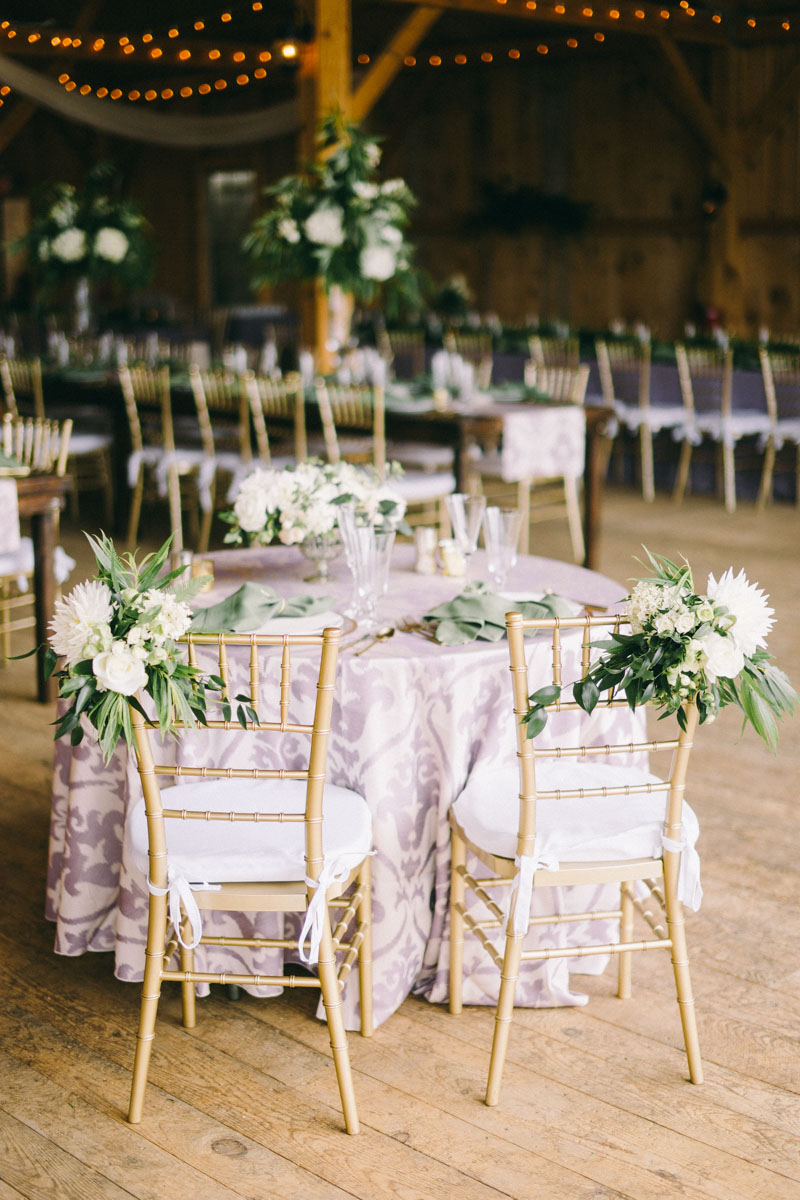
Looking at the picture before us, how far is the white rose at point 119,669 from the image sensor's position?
2.19m

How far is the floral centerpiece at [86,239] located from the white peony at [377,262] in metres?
2.20

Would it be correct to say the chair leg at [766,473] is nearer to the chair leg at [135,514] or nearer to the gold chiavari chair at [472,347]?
the gold chiavari chair at [472,347]

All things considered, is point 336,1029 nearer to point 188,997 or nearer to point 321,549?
point 188,997

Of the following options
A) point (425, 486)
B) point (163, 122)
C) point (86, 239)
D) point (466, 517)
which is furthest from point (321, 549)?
A: point (163, 122)

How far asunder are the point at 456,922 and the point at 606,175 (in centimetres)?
1052

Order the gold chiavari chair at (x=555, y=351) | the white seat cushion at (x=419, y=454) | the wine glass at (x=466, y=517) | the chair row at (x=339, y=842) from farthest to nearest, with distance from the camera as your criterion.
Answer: the gold chiavari chair at (x=555, y=351) < the white seat cushion at (x=419, y=454) < the wine glass at (x=466, y=517) < the chair row at (x=339, y=842)

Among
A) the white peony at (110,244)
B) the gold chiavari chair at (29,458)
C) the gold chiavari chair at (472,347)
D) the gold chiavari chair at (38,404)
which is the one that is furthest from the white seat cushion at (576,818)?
the gold chiavari chair at (472,347)

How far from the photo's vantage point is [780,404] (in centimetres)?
830

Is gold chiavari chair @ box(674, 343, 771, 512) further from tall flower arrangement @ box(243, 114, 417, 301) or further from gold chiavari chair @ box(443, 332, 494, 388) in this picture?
tall flower arrangement @ box(243, 114, 417, 301)

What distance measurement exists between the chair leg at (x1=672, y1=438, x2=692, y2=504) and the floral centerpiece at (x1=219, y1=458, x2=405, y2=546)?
17.6ft

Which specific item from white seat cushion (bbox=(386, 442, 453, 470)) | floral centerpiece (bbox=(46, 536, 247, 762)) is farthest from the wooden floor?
white seat cushion (bbox=(386, 442, 453, 470))

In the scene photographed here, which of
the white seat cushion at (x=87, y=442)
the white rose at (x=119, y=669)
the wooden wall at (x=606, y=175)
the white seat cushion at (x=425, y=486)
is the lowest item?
the white seat cushion at (x=425, y=486)

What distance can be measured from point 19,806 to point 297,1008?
52.4 inches

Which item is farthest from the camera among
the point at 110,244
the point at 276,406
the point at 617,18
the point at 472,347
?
the point at 472,347
